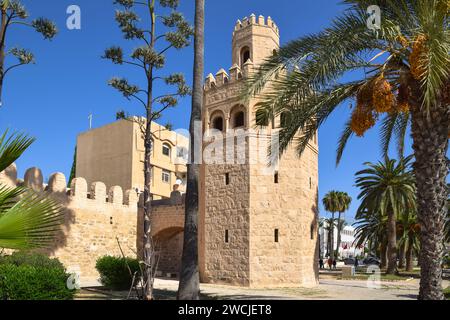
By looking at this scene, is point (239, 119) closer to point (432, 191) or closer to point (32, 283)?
point (32, 283)

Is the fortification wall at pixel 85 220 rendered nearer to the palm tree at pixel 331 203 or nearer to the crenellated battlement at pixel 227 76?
the crenellated battlement at pixel 227 76

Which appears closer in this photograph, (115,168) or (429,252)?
(429,252)

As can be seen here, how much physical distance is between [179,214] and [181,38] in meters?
10.6

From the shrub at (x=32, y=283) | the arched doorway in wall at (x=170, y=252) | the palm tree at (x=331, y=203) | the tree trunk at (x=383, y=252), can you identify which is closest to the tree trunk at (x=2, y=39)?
the shrub at (x=32, y=283)

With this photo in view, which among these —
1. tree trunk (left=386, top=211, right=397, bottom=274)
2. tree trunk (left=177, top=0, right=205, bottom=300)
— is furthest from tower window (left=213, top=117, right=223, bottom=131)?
tree trunk (left=386, top=211, right=397, bottom=274)

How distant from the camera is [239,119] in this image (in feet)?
64.0

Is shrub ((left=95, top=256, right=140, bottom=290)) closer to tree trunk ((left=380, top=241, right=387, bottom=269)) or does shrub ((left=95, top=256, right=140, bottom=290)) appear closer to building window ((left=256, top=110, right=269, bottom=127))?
building window ((left=256, top=110, right=269, bottom=127))

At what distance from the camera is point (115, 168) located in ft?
111

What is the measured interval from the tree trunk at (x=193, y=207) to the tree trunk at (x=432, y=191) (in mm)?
4922

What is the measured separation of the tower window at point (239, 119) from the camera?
19.3m

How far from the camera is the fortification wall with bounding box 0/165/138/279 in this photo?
18.9 metres
